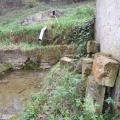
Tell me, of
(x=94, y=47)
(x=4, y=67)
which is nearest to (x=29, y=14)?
(x=4, y=67)

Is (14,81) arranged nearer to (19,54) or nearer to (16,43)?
(19,54)

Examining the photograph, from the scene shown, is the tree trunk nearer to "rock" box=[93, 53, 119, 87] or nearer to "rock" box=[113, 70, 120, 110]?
"rock" box=[93, 53, 119, 87]

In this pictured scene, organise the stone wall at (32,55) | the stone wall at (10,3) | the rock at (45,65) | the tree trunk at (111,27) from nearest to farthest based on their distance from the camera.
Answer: the tree trunk at (111,27), the rock at (45,65), the stone wall at (32,55), the stone wall at (10,3)

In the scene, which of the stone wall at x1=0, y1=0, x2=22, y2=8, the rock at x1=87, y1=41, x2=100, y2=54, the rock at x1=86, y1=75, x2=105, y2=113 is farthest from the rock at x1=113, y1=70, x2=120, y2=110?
the stone wall at x1=0, y1=0, x2=22, y2=8

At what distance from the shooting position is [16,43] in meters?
11.9

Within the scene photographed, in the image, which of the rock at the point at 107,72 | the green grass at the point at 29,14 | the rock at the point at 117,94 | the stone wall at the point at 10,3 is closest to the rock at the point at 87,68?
the rock at the point at 107,72

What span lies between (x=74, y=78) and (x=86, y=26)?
7.69 feet

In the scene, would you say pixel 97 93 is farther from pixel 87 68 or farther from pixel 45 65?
pixel 45 65

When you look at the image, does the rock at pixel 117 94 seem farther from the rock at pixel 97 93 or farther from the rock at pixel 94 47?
the rock at pixel 94 47

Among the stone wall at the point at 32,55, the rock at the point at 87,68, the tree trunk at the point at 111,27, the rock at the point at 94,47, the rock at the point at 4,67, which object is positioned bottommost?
the rock at the point at 4,67

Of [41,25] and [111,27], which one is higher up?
[111,27]

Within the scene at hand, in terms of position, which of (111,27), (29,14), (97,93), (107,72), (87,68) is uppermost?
(111,27)

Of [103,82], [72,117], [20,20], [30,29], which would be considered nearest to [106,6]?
[103,82]

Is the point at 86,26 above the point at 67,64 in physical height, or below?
above
